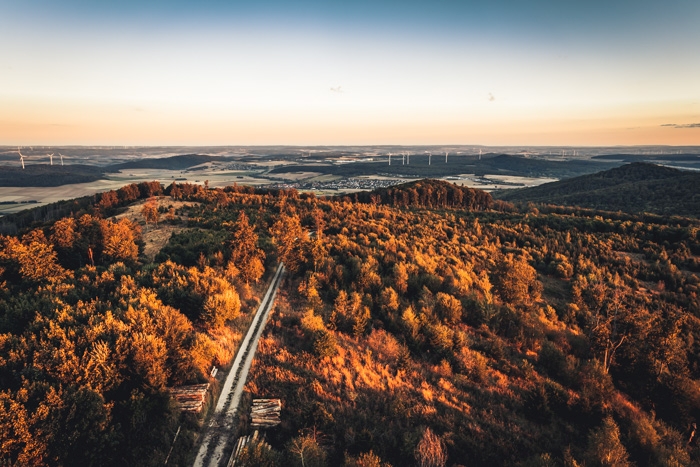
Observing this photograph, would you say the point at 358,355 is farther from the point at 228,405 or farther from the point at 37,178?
the point at 37,178

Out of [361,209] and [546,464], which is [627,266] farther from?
[361,209]

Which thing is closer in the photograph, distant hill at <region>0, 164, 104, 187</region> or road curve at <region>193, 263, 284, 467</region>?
road curve at <region>193, 263, 284, 467</region>

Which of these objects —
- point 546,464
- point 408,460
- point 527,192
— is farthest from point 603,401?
point 527,192

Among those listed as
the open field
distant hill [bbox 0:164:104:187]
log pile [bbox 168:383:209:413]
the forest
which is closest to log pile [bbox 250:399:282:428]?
the forest

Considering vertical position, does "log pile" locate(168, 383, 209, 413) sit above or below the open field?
below

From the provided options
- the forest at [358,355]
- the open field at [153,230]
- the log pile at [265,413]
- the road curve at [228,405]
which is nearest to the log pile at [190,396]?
the forest at [358,355]

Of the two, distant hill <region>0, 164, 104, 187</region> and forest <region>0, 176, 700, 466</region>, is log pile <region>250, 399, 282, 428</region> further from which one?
distant hill <region>0, 164, 104, 187</region>
